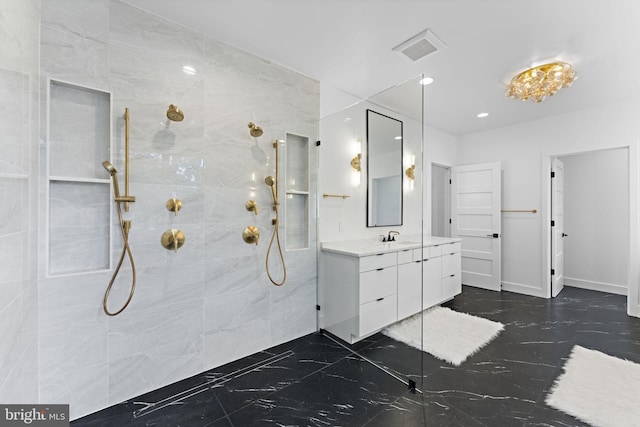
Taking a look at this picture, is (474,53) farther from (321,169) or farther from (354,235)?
(354,235)

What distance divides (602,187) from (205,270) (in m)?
5.84

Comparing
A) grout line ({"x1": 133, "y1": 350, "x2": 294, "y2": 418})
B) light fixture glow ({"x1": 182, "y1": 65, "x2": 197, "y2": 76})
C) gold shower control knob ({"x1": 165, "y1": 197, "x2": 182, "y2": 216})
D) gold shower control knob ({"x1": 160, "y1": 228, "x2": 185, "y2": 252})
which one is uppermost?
light fixture glow ({"x1": 182, "y1": 65, "x2": 197, "y2": 76})

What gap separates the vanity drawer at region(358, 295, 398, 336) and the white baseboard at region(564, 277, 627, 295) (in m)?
4.12

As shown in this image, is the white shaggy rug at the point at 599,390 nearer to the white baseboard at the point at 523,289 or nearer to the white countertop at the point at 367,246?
the white countertop at the point at 367,246

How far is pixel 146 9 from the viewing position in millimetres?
1773

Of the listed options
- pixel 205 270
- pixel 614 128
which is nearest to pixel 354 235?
pixel 205 270

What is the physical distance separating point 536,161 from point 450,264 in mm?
2095

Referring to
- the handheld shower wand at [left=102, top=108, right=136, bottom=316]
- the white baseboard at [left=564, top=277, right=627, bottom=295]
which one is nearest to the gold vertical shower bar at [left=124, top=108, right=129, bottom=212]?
the handheld shower wand at [left=102, top=108, right=136, bottom=316]

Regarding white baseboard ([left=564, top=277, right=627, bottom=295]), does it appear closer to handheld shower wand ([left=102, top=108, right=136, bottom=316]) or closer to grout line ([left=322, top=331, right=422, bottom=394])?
grout line ([left=322, top=331, right=422, bottom=394])

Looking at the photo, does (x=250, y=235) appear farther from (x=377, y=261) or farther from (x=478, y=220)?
(x=478, y=220)

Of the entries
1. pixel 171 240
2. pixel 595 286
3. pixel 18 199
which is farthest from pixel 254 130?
pixel 595 286

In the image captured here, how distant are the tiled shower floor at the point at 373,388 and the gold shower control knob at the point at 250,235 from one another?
96 cm

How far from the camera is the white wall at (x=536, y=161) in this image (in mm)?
3271

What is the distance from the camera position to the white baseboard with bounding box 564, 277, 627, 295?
160 inches
